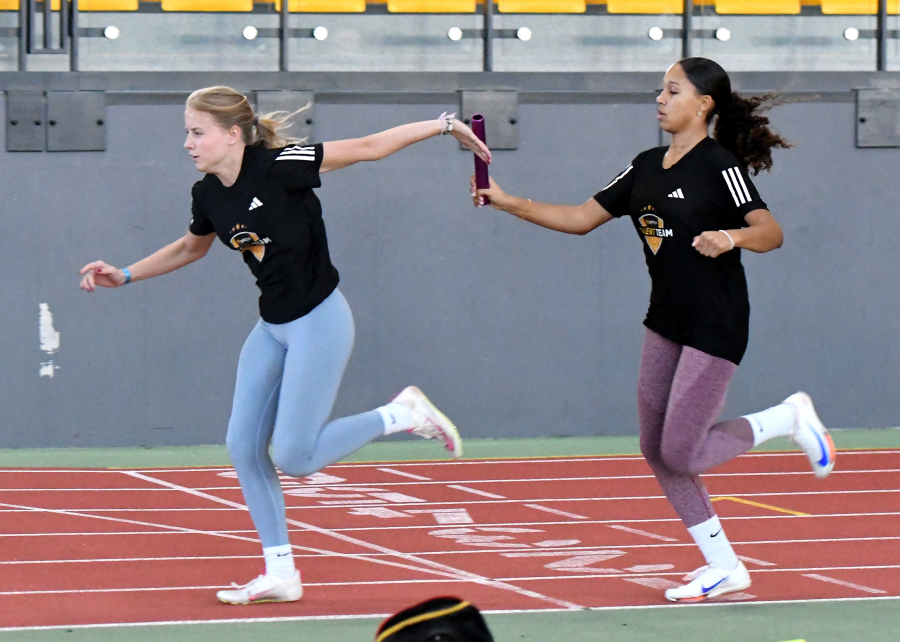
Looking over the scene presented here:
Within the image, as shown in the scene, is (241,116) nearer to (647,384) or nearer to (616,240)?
(647,384)

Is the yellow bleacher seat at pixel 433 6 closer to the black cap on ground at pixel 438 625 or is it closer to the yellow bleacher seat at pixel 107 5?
the yellow bleacher seat at pixel 107 5

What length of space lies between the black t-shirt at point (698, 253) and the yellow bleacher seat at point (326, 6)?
561cm

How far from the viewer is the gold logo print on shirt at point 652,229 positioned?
432cm

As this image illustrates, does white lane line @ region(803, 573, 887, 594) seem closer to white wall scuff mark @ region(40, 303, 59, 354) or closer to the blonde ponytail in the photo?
the blonde ponytail

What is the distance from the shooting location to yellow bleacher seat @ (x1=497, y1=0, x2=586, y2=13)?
9586 mm

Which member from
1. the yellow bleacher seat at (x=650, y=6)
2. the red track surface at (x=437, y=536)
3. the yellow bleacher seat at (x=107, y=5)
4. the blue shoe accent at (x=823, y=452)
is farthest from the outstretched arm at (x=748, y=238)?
the yellow bleacher seat at (x=107, y=5)

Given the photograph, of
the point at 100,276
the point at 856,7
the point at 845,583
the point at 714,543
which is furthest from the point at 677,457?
the point at 856,7

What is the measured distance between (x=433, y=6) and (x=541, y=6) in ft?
2.78

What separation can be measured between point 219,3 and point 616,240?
3474 millimetres

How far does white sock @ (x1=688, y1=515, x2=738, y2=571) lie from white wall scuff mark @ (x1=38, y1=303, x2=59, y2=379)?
→ 5751mm

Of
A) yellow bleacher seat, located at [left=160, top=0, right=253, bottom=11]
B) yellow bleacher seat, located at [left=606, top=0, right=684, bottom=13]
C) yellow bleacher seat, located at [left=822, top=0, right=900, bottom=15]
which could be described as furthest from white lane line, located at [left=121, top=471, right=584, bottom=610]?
yellow bleacher seat, located at [left=822, top=0, right=900, bottom=15]

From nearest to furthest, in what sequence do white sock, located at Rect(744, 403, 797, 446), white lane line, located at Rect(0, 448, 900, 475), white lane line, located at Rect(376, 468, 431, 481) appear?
white sock, located at Rect(744, 403, 797, 446) < white lane line, located at Rect(376, 468, 431, 481) < white lane line, located at Rect(0, 448, 900, 475)

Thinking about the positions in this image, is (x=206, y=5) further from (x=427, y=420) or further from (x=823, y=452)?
(x=823, y=452)

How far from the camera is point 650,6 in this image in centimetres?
975
